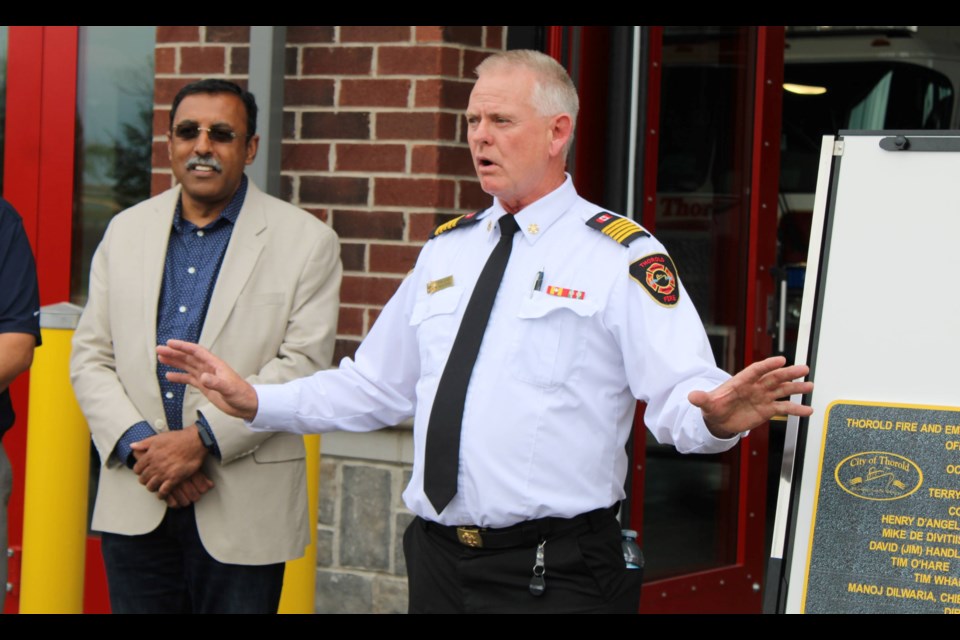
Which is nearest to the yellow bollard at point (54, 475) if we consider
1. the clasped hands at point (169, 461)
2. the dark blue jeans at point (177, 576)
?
the dark blue jeans at point (177, 576)

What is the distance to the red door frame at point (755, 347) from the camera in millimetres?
5270

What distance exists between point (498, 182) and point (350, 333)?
1892 millimetres

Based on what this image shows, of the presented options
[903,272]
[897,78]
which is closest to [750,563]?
[903,272]

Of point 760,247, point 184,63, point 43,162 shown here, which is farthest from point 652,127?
point 43,162

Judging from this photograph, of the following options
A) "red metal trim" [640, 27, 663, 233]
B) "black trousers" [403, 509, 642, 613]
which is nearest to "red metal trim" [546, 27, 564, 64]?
"red metal trim" [640, 27, 663, 233]

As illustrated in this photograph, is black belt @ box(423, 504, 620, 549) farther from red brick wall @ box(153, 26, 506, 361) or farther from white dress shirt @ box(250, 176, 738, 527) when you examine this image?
red brick wall @ box(153, 26, 506, 361)

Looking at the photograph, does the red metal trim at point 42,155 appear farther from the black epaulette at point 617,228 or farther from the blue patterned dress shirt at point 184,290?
the black epaulette at point 617,228

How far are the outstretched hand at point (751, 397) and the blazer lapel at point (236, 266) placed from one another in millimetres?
1575

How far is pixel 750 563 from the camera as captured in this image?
5402 millimetres

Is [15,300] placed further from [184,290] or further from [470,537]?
[470,537]

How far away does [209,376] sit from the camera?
3.16 meters

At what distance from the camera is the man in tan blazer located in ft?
12.5

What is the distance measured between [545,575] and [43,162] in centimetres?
337
